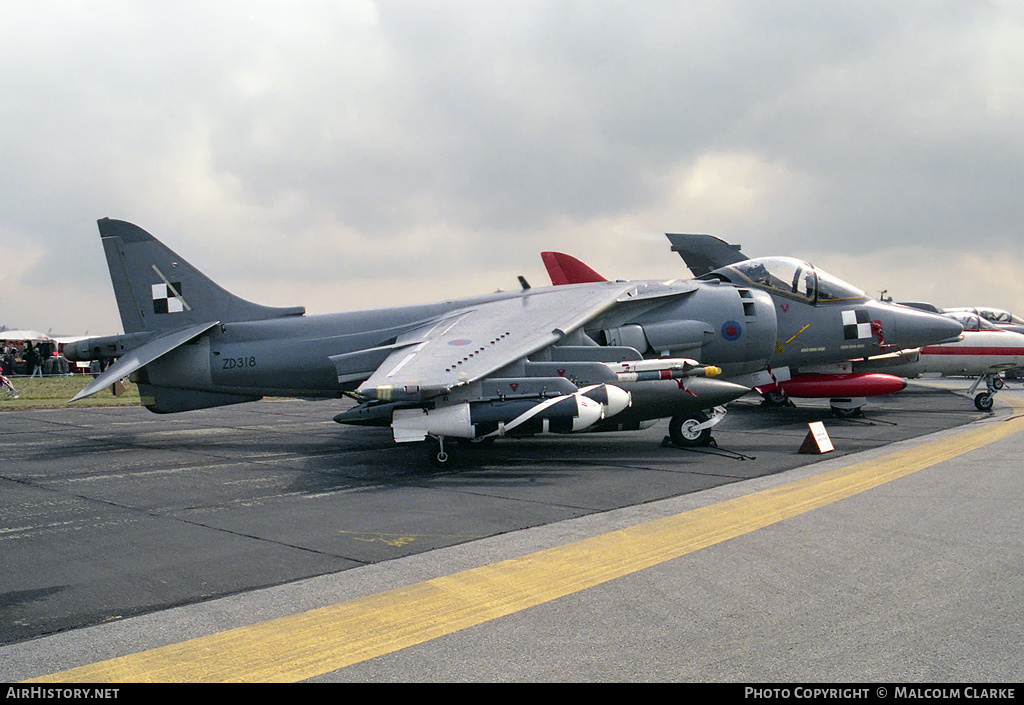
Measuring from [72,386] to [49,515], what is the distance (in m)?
27.6

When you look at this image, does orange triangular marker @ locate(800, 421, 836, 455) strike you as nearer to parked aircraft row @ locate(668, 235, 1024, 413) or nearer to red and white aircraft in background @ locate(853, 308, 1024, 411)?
parked aircraft row @ locate(668, 235, 1024, 413)

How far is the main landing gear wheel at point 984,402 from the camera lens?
18.8 meters

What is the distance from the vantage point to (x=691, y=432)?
41.3 ft

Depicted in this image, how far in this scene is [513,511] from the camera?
26.0 feet

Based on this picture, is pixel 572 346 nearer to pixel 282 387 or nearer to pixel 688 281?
pixel 688 281

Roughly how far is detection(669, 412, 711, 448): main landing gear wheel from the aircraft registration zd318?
23mm

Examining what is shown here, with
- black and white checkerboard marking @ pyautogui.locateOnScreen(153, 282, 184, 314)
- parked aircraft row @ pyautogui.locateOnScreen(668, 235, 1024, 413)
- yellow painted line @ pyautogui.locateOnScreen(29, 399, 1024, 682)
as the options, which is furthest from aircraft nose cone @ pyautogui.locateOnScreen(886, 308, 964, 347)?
black and white checkerboard marking @ pyautogui.locateOnScreen(153, 282, 184, 314)

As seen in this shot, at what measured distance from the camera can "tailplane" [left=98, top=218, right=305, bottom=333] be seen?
46.0 feet

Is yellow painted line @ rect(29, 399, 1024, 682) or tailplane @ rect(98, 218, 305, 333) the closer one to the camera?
yellow painted line @ rect(29, 399, 1024, 682)

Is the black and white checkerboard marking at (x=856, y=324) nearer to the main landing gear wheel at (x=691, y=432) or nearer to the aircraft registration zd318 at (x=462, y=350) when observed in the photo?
the aircraft registration zd318 at (x=462, y=350)

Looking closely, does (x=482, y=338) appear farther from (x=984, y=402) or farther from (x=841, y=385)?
(x=984, y=402)

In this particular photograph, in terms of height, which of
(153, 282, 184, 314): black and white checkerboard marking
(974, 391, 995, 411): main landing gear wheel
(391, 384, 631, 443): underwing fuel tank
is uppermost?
(153, 282, 184, 314): black and white checkerboard marking

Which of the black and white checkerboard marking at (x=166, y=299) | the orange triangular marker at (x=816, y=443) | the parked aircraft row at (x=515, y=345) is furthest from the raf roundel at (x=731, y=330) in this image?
the black and white checkerboard marking at (x=166, y=299)

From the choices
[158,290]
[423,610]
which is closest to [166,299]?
[158,290]
